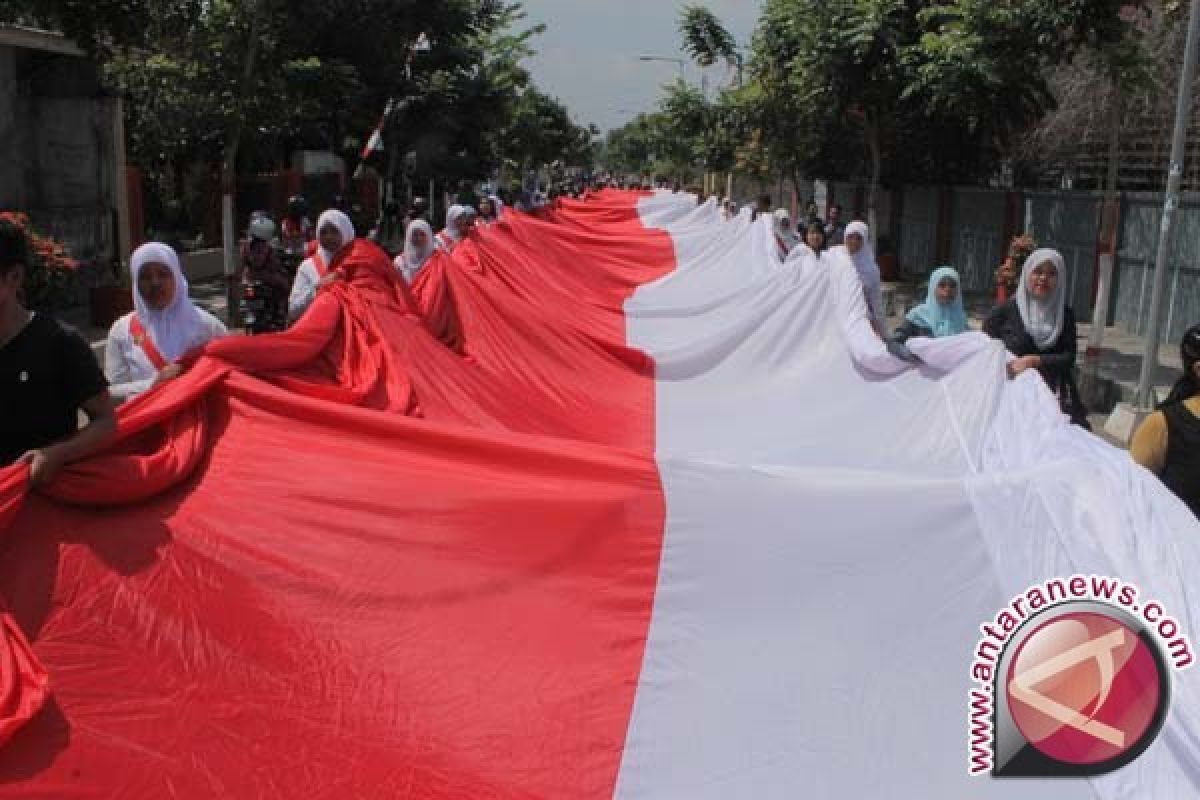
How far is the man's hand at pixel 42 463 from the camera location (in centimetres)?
302

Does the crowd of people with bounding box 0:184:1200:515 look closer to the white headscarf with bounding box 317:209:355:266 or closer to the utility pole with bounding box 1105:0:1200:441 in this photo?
the white headscarf with bounding box 317:209:355:266

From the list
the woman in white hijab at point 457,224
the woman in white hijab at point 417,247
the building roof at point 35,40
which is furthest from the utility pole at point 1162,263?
the building roof at point 35,40

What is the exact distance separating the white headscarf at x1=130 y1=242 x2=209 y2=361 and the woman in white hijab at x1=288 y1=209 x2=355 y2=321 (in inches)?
97.1

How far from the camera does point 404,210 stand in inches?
1341

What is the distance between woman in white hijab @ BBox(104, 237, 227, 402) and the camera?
15.4 ft

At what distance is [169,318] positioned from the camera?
475 cm

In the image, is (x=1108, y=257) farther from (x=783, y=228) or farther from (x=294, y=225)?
(x=294, y=225)

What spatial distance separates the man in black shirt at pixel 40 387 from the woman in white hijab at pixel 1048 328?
177 inches

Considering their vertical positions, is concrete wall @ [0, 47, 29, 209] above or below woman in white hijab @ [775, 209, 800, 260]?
above

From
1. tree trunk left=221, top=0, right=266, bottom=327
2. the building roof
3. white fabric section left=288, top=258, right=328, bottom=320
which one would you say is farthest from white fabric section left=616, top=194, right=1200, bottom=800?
the building roof

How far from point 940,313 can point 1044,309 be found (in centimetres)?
134

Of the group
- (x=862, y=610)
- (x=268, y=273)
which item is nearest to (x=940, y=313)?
(x=862, y=610)

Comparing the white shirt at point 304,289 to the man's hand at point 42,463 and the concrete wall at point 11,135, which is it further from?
the concrete wall at point 11,135

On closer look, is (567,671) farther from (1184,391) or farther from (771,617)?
(1184,391)
